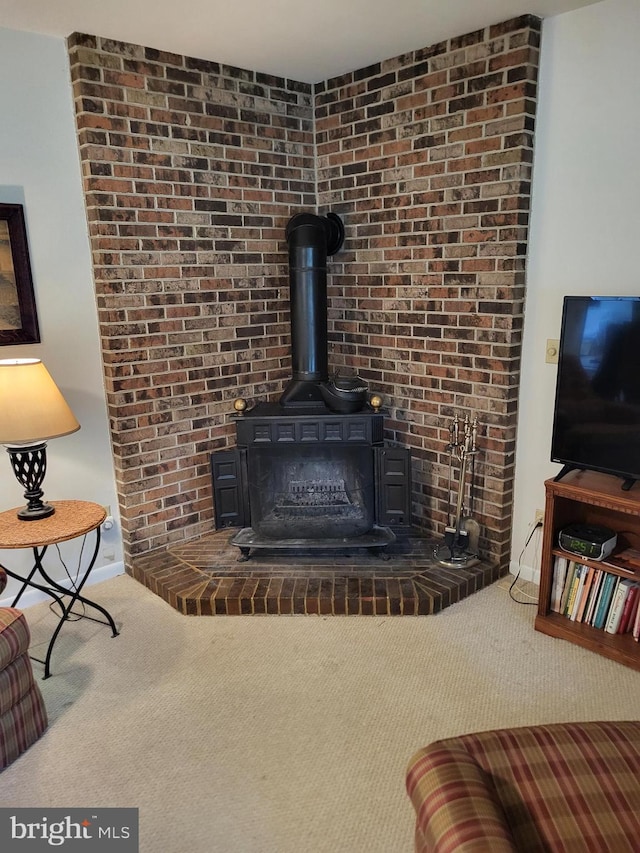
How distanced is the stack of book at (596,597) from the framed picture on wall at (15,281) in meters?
2.55

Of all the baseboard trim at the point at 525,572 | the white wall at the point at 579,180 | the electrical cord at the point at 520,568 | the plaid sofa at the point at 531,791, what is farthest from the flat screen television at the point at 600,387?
the plaid sofa at the point at 531,791

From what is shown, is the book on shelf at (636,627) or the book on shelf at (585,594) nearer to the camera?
the book on shelf at (636,627)

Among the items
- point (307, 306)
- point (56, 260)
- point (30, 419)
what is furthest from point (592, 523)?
point (56, 260)

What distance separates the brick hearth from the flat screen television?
2.64ft

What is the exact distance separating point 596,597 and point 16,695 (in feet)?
7.21

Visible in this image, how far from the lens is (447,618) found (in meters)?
2.81

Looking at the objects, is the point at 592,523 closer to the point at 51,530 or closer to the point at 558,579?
the point at 558,579

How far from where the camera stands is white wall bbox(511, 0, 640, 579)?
2451 mm

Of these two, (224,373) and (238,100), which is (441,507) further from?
(238,100)

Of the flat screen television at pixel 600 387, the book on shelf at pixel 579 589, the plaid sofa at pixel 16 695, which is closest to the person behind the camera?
the plaid sofa at pixel 16 695

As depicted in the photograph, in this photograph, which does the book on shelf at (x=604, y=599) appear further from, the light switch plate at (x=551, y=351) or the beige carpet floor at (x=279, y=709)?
the light switch plate at (x=551, y=351)

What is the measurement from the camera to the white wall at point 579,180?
8.04ft

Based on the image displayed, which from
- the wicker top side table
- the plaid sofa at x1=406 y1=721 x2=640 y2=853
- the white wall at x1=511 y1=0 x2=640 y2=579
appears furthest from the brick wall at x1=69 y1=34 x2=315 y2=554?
the plaid sofa at x1=406 y1=721 x2=640 y2=853

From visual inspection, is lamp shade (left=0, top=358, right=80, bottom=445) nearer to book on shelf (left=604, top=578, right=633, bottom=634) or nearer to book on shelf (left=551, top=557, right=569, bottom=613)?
book on shelf (left=551, top=557, right=569, bottom=613)
